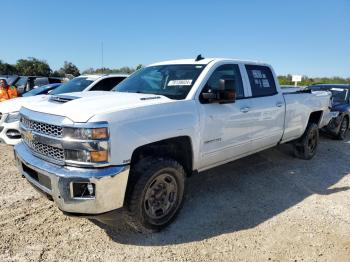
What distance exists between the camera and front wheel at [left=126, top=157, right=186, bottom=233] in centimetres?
327

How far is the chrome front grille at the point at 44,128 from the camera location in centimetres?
305

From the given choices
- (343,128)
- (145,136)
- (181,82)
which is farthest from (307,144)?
(145,136)

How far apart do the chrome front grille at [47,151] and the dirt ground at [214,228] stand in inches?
35.2

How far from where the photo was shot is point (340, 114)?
8.94m

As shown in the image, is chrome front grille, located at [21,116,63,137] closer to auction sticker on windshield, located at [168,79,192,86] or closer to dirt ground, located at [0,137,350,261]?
dirt ground, located at [0,137,350,261]

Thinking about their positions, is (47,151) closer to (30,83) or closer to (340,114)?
(340,114)

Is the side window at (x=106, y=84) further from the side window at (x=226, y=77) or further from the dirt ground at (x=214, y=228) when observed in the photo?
the side window at (x=226, y=77)

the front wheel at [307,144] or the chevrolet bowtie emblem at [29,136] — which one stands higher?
the chevrolet bowtie emblem at [29,136]

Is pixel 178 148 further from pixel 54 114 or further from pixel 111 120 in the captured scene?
pixel 54 114

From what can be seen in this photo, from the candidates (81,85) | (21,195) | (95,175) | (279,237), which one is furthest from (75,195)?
(81,85)

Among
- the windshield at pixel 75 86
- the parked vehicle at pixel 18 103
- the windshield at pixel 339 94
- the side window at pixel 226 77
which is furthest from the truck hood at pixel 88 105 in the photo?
the windshield at pixel 339 94

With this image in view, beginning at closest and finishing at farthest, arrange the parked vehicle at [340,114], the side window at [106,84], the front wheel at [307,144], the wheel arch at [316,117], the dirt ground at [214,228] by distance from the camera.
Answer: the dirt ground at [214,228] < the front wheel at [307,144] < the wheel arch at [316,117] < the side window at [106,84] < the parked vehicle at [340,114]

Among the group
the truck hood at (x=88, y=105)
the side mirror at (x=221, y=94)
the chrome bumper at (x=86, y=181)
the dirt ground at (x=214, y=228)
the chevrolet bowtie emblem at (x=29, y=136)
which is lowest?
the dirt ground at (x=214, y=228)

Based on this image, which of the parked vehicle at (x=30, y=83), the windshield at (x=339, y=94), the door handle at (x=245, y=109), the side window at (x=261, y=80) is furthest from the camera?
the parked vehicle at (x=30, y=83)
